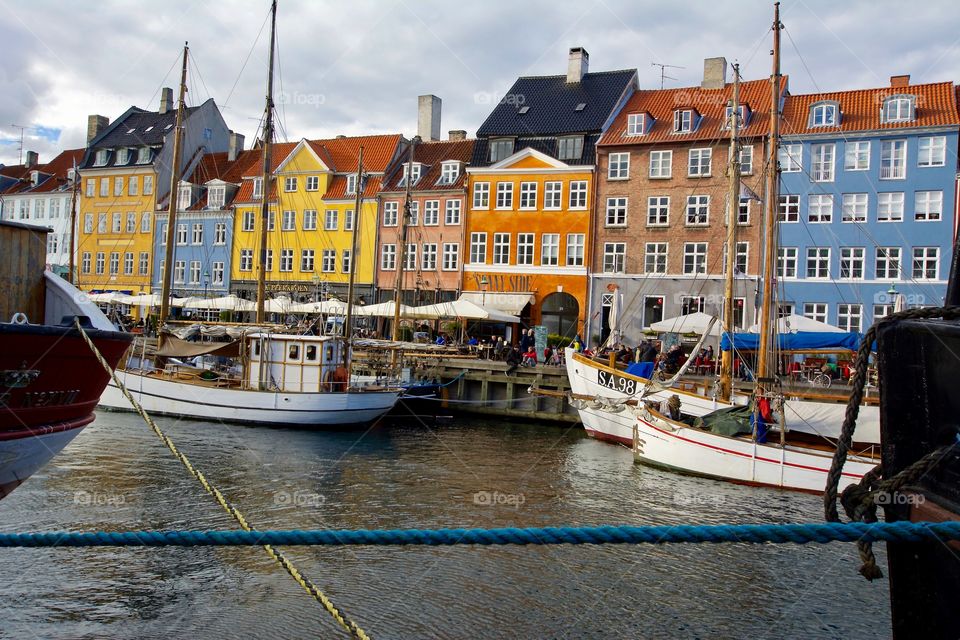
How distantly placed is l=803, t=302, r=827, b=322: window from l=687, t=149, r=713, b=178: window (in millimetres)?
7667

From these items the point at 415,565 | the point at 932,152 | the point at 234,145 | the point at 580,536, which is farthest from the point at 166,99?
the point at 580,536

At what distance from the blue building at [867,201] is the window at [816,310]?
0.04m

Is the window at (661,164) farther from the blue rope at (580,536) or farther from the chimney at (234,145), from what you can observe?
the blue rope at (580,536)

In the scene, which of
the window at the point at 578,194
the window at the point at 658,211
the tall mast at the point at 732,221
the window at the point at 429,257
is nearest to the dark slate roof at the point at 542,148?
the window at the point at 578,194

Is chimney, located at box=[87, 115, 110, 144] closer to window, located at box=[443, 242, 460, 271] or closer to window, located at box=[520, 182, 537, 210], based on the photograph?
window, located at box=[443, 242, 460, 271]

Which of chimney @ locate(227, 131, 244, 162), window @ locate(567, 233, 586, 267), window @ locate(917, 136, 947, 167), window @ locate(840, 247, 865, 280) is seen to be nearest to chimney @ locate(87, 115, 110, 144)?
chimney @ locate(227, 131, 244, 162)

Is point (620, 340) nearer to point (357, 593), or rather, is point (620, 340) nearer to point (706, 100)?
point (706, 100)

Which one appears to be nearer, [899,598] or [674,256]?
[899,598]

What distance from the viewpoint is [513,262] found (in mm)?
42844

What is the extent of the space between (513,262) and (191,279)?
23577 mm

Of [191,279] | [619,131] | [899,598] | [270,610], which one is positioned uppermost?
[619,131]

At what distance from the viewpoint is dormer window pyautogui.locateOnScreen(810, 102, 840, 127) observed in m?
36.9

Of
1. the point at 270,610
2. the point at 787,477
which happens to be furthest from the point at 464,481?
the point at 270,610

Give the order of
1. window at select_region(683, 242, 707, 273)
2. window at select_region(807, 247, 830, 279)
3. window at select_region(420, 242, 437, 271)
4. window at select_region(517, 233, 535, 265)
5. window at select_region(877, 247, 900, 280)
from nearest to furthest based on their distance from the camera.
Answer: window at select_region(877, 247, 900, 280) < window at select_region(807, 247, 830, 279) < window at select_region(683, 242, 707, 273) < window at select_region(517, 233, 535, 265) < window at select_region(420, 242, 437, 271)
